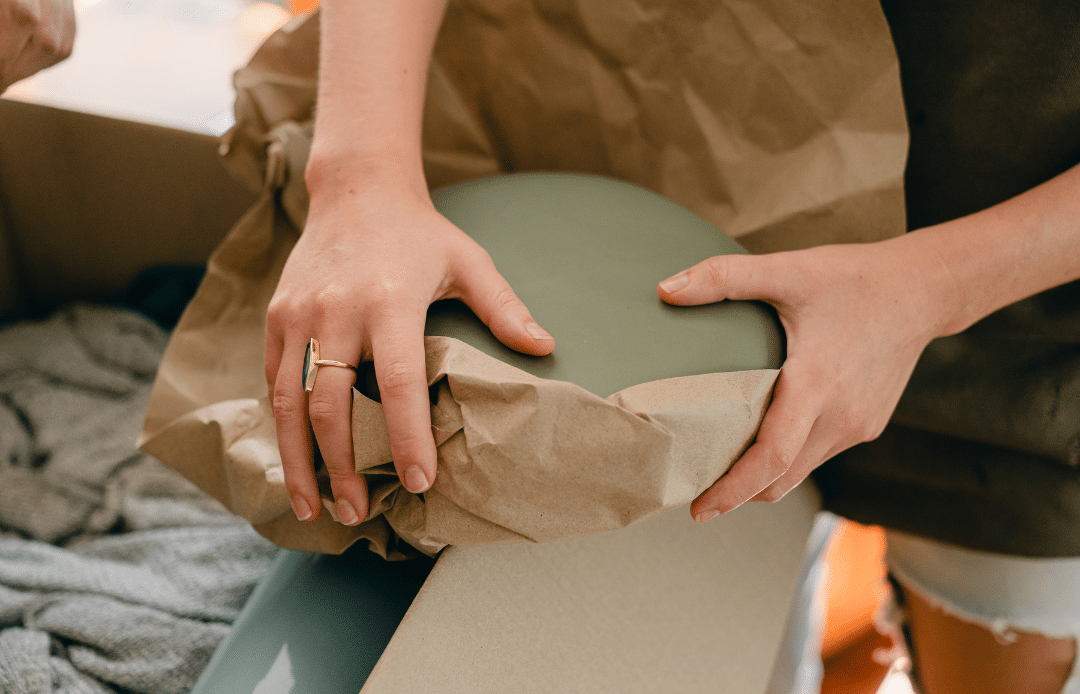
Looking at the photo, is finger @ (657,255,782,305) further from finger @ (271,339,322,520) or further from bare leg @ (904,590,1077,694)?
bare leg @ (904,590,1077,694)

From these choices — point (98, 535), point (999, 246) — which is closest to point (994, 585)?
point (999, 246)

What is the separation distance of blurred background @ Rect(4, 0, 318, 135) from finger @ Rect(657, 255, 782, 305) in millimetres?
606

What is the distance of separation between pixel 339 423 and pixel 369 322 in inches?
2.0

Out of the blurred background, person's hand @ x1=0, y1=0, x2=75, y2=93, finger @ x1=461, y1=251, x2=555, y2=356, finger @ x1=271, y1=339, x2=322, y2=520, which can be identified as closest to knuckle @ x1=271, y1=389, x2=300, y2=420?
finger @ x1=271, y1=339, x2=322, y2=520

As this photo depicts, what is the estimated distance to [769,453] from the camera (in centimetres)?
33

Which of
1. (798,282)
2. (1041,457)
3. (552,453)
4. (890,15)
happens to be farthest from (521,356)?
(1041,457)

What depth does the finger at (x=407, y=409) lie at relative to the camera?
11.6 inches

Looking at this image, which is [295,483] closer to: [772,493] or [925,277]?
[772,493]

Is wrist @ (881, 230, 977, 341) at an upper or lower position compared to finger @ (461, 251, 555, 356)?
lower

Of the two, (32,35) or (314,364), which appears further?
(32,35)

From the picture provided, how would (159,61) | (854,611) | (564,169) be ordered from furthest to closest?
(854,611), (159,61), (564,169)

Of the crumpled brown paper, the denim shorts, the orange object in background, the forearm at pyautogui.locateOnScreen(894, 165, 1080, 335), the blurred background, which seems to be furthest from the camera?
the orange object in background

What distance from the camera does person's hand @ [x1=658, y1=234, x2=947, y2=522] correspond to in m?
0.34

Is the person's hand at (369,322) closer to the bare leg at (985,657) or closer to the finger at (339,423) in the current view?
the finger at (339,423)
